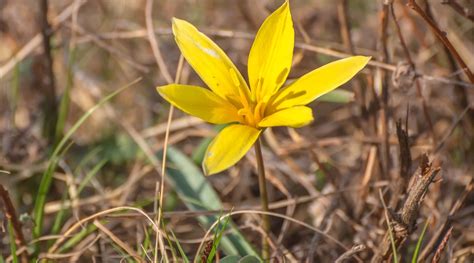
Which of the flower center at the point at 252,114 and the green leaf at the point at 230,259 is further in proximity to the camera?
the green leaf at the point at 230,259

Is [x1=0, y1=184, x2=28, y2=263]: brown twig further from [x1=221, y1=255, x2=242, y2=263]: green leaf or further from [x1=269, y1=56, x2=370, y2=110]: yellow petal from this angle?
[x1=269, y1=56, x2=370, y2=110]: yellow petal

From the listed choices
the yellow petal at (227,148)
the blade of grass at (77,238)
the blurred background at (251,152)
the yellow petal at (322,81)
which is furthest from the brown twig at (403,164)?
the blade of grass at (77,238)

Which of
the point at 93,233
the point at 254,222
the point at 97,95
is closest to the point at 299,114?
the point at 254,222

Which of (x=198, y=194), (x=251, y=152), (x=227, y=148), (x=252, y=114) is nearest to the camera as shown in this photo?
(x=227, y=148)

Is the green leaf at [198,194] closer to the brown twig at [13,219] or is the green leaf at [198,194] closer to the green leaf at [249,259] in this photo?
the green leaf at [249,259]

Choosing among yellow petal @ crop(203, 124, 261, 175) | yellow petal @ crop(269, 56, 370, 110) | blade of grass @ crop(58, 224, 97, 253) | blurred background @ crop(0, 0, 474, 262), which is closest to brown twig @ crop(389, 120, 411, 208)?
blurred background @ crop(0, 0, 474, 262)

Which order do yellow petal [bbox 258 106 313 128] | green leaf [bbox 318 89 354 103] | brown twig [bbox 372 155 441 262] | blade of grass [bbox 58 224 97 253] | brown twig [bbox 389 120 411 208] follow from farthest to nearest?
green leaf [bbox 318 89 354 103] < blade of grass [bbox 58 224 97 253] < brown twig [bbox 389 120 411 208] < brown twig [bbox 372 155 441 262] < yellow petal [bbox 258 106 313 128]

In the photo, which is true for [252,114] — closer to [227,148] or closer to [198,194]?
[227,148]

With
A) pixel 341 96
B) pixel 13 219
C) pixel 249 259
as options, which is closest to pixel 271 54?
pixel 249 259
